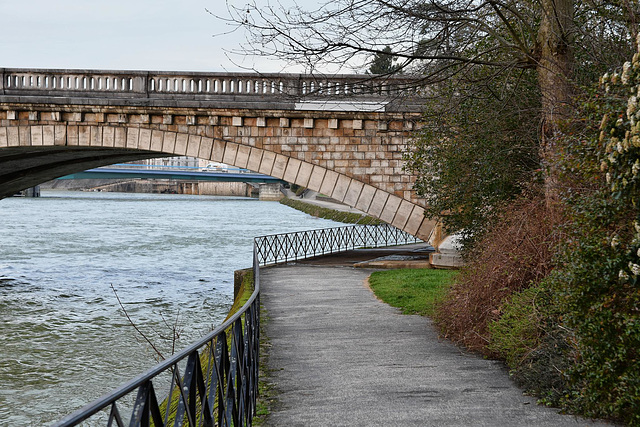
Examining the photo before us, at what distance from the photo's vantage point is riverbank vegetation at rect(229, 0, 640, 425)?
4.79m

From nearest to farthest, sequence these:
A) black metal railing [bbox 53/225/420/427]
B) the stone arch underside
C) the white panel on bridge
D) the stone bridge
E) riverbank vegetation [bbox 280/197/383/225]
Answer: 1. black metal railing [bbox 53/225/420/427]
2. the white panel on bridge
3. the stone bridge
4. the stone arch underside
5. riverbank vegetation [bbox 280/197/383/225]

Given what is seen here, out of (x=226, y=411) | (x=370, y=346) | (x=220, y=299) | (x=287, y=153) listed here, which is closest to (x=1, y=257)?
(x=220, y=299)

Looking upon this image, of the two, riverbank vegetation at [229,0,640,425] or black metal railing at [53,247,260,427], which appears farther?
riverbank vegetation at [229,0,640,425]

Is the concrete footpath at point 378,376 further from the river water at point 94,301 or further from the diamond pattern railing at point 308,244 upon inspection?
the diamond pattern railing at point 308,244

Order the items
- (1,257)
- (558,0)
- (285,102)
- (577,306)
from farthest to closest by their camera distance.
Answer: (1,257) → (285,102) → (558,0) → (577,306)

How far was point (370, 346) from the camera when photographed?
768 centimetres

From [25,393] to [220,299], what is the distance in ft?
24.6

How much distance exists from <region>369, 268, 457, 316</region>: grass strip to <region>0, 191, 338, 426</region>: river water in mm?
3265

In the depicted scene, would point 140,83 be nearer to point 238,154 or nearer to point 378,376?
point 238,154

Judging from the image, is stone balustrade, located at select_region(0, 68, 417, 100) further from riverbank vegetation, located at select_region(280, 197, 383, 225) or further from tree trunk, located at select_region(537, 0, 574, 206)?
riverbank vegetation, located at select_region(280, 197, 383, 225)

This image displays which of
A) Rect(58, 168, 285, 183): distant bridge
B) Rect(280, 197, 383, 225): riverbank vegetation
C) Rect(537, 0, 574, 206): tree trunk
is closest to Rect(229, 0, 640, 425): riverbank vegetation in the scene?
Rect(537, 0, 574, 206): tree trunk

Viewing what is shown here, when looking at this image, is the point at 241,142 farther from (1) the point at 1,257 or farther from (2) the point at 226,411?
(1) the point at 1,257

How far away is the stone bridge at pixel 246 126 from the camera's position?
1552 centimetres

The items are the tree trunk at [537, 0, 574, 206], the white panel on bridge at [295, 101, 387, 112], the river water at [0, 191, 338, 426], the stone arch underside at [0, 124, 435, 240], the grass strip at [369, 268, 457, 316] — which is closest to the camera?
the tree trunk at [537, 0, 574, 206]
